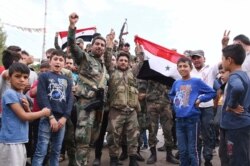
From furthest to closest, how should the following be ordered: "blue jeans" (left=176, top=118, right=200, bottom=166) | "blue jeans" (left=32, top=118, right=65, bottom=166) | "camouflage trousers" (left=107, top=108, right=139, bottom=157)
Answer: "camouflage trousers" (left=107, top=108, right=139, bottom=157), "blue jeans" (left=176, top=118, right=200, bottom=166), "blue jeans" (left=32, top=118, right=65, bottom=166)

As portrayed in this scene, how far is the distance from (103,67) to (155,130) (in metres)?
1.67

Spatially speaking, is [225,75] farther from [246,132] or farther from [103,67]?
[103,67]

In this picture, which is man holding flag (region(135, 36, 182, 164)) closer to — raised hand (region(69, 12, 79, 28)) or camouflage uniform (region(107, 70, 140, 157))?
camouflage uniform (region(107, 70, 140, 157))

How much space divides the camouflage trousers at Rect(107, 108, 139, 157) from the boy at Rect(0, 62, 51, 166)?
6.36 feet

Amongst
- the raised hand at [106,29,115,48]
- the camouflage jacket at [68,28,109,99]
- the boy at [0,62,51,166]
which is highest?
the raised hand at [106,29,115,48]

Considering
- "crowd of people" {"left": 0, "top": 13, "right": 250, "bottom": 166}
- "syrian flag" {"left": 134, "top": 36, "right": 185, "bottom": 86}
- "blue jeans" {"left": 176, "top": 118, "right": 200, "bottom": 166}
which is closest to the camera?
"crowd of people" {"left": 0, "top": 13, "right": 250, "bottom": 166}

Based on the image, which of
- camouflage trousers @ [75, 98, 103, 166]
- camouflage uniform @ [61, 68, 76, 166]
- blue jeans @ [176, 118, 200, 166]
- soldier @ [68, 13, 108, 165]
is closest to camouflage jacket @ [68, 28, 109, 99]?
soldier @ [68, 13, 108, 165]

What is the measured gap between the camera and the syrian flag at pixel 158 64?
6.68 metres

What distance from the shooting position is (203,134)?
239 inches

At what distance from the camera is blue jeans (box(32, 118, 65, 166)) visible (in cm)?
463

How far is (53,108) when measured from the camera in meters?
4.76

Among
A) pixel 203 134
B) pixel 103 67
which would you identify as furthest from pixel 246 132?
pixel 103 67

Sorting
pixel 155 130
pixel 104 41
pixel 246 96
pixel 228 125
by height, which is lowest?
Answer: pixel 155 130

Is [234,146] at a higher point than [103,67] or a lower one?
lower
